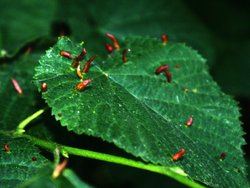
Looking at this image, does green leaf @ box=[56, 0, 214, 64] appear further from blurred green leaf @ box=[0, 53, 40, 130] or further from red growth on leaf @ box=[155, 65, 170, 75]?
red growth on leaf @ box=[155, 65, 170, 75]

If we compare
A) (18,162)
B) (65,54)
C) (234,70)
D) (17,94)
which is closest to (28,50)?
(17,94)

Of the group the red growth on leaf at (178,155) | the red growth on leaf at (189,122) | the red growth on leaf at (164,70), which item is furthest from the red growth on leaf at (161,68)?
the red growth on leaf at (178,155)

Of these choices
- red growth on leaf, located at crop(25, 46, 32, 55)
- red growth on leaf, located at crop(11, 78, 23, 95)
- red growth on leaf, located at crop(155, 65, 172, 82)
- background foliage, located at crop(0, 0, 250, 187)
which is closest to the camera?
red growth on leaf, located at crop(155, 65, 172, 82)

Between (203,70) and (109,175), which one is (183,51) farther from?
(109,175)

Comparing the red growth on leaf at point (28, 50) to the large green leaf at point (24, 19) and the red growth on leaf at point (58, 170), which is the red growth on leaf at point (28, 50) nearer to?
the large green leaf at point (24, 19)

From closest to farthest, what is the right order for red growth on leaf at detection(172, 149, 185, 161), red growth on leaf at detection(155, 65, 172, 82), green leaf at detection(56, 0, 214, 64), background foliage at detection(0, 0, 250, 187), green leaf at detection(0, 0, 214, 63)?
1. red growth on leaf at detection(172, 149, 185, 161)
2. red growth on leaf at detection(155, 65, 172, 82)
3. background foliage at detection(0, 0, 250, 187)
4. green leaf at detection(0, 0, 214, 63)
5. green leaf at detection(56, 0, 214, 64)

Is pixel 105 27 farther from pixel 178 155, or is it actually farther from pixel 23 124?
pixel 178 155

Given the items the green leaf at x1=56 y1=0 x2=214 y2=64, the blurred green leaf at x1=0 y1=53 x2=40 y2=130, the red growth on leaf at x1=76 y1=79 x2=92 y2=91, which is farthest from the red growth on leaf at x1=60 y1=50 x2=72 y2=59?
the green leaf at x1=56 y1=0 x2=214 y2=64
